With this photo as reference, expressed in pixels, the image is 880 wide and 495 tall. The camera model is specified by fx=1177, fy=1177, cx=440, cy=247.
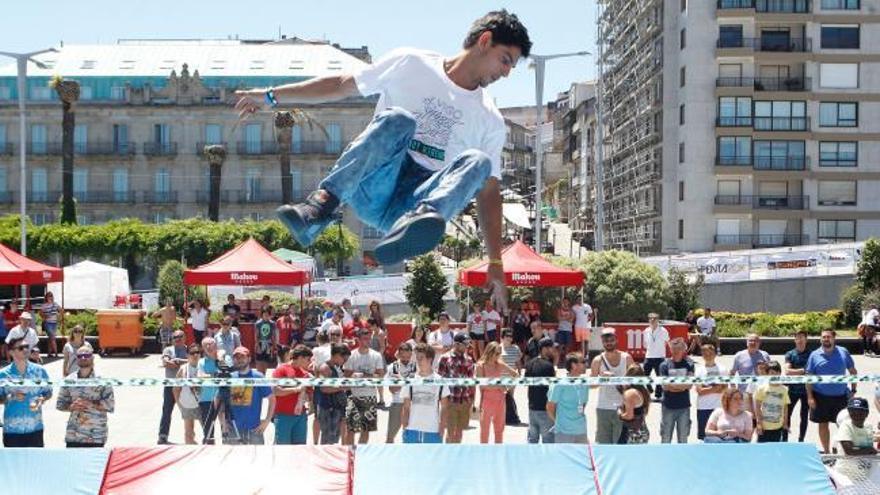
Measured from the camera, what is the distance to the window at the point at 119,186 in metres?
70.1

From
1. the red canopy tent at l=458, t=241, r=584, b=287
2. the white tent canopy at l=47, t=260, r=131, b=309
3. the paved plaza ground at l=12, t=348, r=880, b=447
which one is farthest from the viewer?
the white tent canopy at l=47, t=260, r=131, b=309

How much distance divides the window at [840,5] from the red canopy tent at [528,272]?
1523 inches

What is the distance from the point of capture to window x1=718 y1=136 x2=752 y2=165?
5684 centimetres

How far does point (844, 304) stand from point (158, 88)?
42.9m

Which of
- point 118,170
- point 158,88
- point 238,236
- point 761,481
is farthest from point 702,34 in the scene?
point 761,481

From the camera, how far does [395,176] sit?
23.5 ft

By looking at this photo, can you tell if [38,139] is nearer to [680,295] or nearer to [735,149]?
[735,149]

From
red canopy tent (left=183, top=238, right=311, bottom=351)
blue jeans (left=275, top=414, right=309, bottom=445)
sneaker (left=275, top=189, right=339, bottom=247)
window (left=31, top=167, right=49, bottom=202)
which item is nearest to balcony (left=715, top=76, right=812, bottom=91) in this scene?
red canopy tent (left=183, top=238, right=311, bottom=351)

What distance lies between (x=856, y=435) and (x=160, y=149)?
62.4m

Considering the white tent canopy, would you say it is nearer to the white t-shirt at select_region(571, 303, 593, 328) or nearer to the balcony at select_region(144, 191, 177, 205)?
the white t-shirt at select_region(571, 303, 593, 328)

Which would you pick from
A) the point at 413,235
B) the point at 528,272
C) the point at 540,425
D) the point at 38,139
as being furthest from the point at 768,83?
the point at 413,235

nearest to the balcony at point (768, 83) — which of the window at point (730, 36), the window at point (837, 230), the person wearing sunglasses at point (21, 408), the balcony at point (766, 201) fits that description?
the window at point (730, 36)

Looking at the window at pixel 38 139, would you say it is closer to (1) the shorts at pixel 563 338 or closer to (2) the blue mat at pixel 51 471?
(1) the shorts at pixel 563 338

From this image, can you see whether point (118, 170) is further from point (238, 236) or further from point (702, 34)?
point (702, 34)
